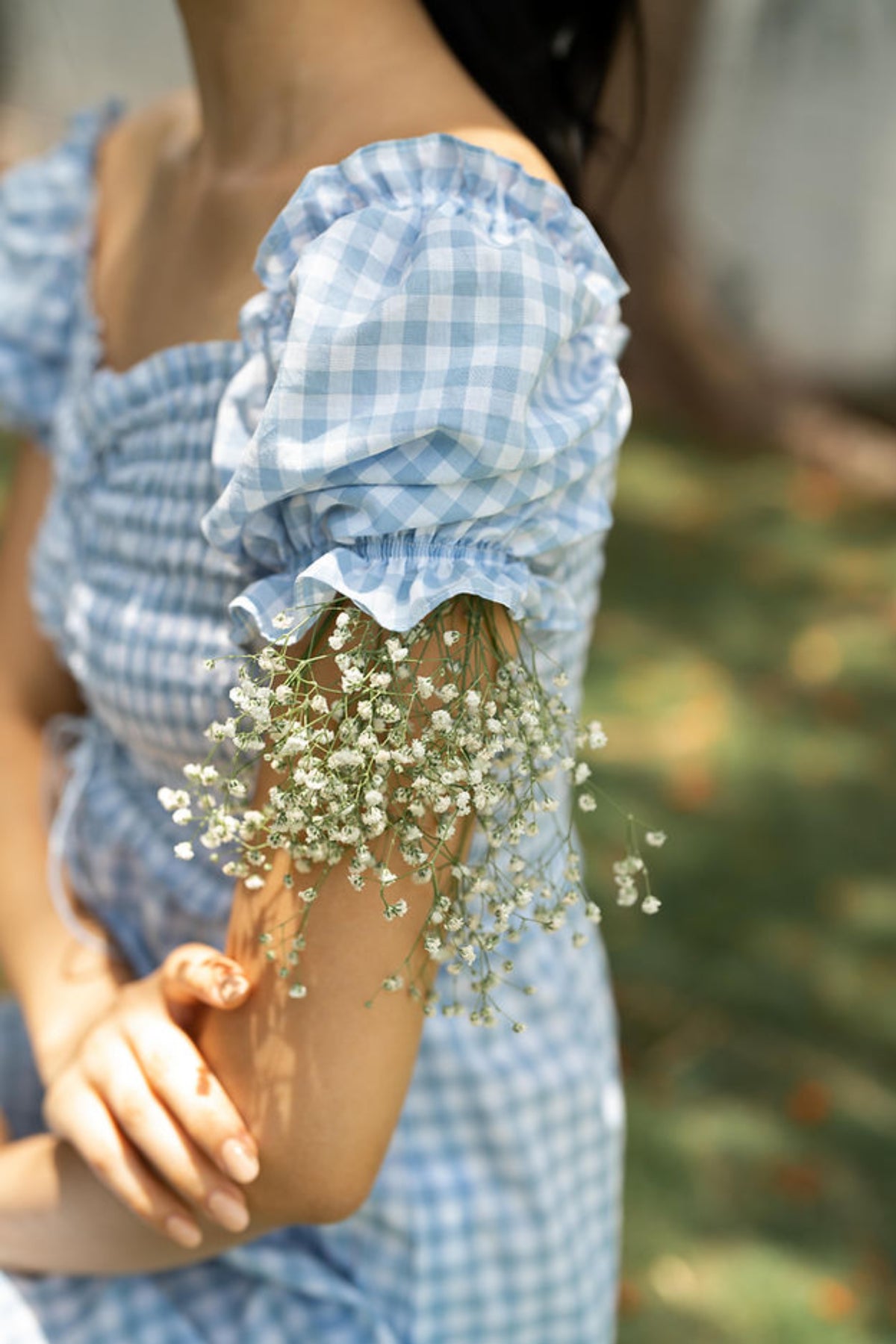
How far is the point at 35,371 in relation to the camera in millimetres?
1693

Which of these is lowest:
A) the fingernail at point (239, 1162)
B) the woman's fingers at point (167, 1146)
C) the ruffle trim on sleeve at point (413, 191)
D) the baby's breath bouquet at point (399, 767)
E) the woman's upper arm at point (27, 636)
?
the woman's fingers at point (167, 1146)

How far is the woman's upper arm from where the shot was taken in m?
1.72

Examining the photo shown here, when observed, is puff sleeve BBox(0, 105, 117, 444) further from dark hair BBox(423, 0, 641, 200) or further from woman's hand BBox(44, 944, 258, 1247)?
woman's hand BBox(44, 944, 258, 1247)

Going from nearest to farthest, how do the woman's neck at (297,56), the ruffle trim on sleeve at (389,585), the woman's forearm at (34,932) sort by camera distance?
the ruffle trim on sleeve at (389,585) < the woman's neck at (297,56) < the woman's forearm at (34,932)

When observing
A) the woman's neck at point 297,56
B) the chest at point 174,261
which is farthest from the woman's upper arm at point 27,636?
the woman's neck at point 297,56

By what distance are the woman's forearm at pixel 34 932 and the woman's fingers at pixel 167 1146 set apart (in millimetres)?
→ 269

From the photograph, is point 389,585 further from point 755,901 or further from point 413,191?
point 755,901

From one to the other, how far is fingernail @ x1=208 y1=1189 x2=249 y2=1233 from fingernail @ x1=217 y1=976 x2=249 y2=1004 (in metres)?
0.16

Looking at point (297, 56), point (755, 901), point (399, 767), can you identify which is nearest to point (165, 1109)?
point (399, 767)

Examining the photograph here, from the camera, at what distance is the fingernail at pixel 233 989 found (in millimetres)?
1106

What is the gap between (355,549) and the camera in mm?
1031

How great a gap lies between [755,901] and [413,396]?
8.74 ft

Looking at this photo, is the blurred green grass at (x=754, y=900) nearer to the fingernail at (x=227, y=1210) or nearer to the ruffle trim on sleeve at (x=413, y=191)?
the fingernail at (x=227, y=1210)

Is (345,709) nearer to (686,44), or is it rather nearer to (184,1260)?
(184,1260)
